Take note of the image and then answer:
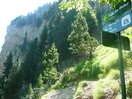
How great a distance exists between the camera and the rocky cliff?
9938 cm

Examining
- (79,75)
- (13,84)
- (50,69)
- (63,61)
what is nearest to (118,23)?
(79,75)

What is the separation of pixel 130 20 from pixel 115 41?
1.73ft

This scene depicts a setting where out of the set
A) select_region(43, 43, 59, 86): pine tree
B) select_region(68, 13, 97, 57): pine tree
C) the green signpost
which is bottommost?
select_region(43, 43, 59, 86): pine tree

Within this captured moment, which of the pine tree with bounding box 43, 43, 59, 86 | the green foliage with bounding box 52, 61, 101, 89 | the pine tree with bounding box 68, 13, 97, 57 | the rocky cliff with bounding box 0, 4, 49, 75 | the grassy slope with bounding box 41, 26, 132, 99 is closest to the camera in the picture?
the grassy slope with bounding box 41, 26, 132, 99

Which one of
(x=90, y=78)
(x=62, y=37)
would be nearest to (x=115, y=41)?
(x=90, y=78)

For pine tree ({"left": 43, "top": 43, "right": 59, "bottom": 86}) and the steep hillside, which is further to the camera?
pine tree ({"left": 43, "top": 43, "right": 59, "bottom": 86})

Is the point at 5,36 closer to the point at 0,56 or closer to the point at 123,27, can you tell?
the point at 0,56

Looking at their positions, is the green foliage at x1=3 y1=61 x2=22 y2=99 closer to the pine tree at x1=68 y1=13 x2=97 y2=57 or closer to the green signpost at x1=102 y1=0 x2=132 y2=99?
the pine tree at x1=68 y1=13 x2=97 y2=57

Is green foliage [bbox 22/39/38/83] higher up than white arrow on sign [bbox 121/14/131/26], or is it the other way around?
white arrow on sign [bbox 121/14/131/26]

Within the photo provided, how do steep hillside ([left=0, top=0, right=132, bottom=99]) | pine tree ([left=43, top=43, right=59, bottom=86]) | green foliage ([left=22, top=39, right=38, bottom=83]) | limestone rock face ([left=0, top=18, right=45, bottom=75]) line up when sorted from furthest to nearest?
1. limestone rock face ([left=0, top=18, right=45, bottom=75])
2. green foliage ([left=22, top=39, right=38, bottom=83])
3. pine tree ([left=43, top=43, right=59, bottom=86])
4. steep hillside ([left=0, top=0, right=132, bottom=99])

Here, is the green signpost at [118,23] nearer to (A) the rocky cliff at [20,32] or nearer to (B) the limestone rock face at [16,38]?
(A) the rocky cliff at [20,32]

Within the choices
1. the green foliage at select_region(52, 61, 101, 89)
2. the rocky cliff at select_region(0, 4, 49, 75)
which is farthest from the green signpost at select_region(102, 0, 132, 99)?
the rocky cliff at select_region(0, 4, 49, 75)

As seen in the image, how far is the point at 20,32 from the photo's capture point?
107 m

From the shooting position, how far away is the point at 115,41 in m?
3.41
